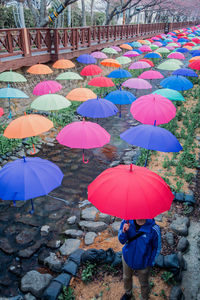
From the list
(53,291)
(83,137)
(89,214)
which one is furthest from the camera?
(89,214)

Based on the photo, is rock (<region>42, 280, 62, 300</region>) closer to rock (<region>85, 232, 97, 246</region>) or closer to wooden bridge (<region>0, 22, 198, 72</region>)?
rock (<region>85, 232, 97, 246</region>)

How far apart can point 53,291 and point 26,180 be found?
1.86 m

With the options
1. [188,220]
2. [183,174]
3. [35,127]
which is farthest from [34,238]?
[183,174]

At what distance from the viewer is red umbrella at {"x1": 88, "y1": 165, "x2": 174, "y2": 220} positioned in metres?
2.84

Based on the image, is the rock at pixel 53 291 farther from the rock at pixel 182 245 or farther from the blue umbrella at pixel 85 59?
the blue umbrella at pixel 85 59

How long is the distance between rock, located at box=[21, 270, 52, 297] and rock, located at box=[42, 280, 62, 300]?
235 mm

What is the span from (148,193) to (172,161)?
16.2ft

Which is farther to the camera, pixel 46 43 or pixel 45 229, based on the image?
pixel 46 43

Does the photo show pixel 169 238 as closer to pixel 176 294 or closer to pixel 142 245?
pixel 176 294

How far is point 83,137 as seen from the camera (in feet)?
18.1

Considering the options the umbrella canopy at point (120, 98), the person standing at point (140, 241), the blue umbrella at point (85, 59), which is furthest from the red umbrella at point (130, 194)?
the blue umbrella at point (85, 59)

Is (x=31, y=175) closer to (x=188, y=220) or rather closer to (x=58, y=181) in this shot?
(x=58, y=181)

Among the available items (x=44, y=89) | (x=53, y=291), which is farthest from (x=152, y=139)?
(x=44, y=89)

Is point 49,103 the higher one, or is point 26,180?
point 49,103
